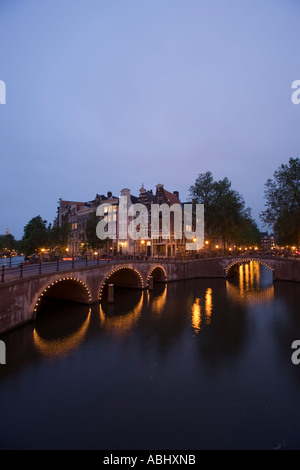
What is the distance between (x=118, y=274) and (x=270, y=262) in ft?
90.3

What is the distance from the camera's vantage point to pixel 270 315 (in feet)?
75.6

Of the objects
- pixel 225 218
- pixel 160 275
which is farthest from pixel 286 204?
pixel 160 275

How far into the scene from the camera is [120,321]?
2122cm

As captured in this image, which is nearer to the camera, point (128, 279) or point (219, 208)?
point (128, 279)

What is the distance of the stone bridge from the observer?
16578 millimetres

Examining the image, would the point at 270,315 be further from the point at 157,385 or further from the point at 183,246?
the point at 183,246

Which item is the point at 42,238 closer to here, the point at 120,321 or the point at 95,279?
the point at 95,279

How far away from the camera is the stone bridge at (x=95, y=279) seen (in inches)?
653

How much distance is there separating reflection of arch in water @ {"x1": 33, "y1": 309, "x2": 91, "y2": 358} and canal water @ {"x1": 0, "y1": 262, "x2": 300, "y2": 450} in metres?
0.06

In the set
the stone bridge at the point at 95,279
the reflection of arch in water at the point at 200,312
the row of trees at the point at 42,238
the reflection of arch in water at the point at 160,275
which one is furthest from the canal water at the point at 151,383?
the row of trees at the point at 42,238

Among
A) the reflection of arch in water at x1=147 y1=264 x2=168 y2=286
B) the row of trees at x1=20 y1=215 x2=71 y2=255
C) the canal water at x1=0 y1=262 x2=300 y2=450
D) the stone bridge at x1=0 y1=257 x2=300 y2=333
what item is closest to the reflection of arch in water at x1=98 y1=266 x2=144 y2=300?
the stone bridge at x1=0 y1=257 x2=300 y2=333

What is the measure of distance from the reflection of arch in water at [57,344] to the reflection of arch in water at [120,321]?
2.32 meters

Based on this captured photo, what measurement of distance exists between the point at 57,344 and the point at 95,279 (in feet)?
31.7

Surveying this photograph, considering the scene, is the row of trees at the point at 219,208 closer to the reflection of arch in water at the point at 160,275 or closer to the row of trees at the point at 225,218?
the row of trees at the point at 225,218
